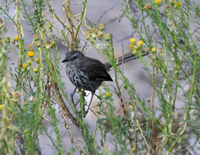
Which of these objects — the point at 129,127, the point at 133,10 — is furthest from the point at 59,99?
the point at 133,10

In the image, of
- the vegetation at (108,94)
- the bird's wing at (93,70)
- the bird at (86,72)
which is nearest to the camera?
the vegetation at (108,94)

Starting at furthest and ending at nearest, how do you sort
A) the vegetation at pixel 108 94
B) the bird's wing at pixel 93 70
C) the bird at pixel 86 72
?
the bird's wing at pixel 93 70 < the bird at pixel 86 72 < the vegetation at pixel 108 94

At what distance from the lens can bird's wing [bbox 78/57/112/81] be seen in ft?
14.9

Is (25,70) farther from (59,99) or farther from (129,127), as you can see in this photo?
(129,127)

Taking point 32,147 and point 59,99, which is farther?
point 59,99

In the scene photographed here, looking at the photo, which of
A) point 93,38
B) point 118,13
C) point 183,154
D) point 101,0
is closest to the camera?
point 93,38

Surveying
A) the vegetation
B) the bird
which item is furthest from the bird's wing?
the vegetation

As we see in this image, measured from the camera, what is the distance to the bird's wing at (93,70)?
454 cm

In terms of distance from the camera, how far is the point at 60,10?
6.89m

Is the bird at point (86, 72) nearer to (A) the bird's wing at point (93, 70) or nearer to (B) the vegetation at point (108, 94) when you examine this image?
(A) the bird's wing at point (93, 70)

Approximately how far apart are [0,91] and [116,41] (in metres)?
4.10

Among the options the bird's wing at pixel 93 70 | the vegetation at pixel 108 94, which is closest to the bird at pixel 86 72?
the bird's wing at pixel 93 70

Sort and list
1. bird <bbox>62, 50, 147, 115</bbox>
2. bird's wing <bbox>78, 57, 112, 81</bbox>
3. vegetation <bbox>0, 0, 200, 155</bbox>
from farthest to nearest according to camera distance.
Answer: bird's wing <bbox>78, 57, 112, 81</bbox> < bird <bbox>62, 50, 147, 115</bbox> < vegetation <bbox>0, 0, 200, 155</bbox>

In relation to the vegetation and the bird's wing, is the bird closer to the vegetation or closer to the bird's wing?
the bird's wing
